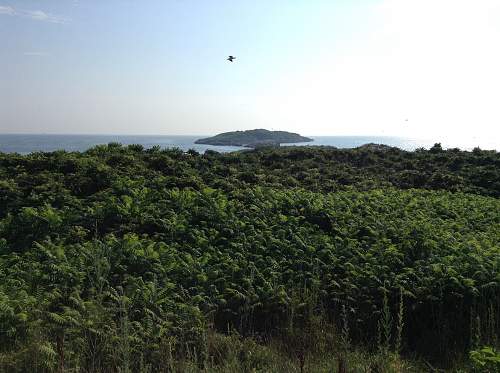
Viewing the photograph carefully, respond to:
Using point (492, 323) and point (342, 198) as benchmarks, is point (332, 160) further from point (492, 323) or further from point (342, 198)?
point (492, 323)

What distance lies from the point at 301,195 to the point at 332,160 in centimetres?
905

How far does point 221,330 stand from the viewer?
5910 millimetres

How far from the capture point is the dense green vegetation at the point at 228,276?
4973 millimetres

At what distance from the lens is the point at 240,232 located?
863 centimetres

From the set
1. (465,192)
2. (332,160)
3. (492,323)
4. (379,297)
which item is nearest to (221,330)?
(379,297)

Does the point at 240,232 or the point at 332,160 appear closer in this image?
the point at 240,232

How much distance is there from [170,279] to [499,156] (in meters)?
20.4

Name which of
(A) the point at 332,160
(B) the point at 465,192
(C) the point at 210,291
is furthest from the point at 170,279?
(A) the point at 332,160

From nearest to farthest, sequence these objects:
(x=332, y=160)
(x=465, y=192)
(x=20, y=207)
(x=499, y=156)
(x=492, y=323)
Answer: (x=492, y=323), (x=20, y=207), (x=465, y=192), (x=332, y=160), (x=499, y=156)

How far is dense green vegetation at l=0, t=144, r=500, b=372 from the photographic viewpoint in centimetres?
497

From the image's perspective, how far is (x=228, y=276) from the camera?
6641 mm

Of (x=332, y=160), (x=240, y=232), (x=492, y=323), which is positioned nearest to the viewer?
(x=492, y=323)

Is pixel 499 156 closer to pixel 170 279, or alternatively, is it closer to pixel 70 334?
pixel 170 279

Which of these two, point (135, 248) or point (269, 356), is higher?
point (135, 248)
